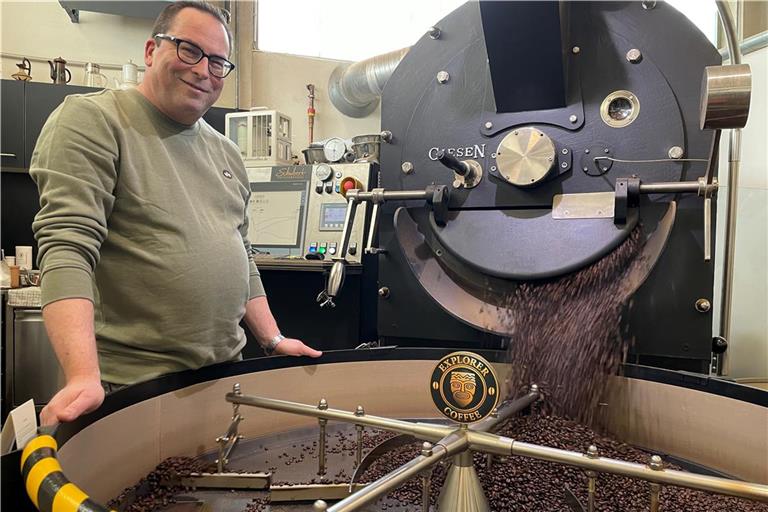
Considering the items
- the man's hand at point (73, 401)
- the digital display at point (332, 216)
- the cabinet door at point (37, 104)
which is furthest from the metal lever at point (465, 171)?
the cabinet door at point (37, 104)

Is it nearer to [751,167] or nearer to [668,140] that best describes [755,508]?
[668,140]

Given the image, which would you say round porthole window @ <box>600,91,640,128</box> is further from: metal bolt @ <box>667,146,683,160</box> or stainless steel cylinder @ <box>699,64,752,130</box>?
stainless steel cylinder @ <box>699,64,752,130</box>

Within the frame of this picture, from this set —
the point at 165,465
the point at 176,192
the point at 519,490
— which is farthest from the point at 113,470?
the point at 519,490

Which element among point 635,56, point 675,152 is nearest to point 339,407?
point 675,152

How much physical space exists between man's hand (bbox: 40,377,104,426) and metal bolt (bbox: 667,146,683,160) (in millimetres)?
1179

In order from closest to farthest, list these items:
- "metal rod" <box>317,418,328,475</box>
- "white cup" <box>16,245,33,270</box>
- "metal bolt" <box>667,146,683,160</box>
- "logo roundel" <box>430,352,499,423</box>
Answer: "logo roundel" <box>430,352,499,423</box>
"metal rod" <box>317,418,328,475</box>
"metal bolt" <box>667,146,683,160</box>
"white cup" <box>16,245,33,270</box>

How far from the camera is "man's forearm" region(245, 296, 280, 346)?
4.22 feet

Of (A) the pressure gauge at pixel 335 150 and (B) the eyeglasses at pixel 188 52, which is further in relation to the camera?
(A) the pressure gauge at pixel 335 150

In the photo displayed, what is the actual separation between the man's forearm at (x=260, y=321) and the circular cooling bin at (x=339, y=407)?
172mm

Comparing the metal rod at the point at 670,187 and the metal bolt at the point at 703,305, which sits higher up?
the metal rod at the point at 670,187

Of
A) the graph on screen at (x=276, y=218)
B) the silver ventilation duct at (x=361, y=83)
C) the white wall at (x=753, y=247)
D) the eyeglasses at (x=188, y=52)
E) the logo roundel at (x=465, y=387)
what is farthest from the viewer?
the silver ventilation duct at (x=361, y=83)

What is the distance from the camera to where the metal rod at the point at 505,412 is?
2.58ft

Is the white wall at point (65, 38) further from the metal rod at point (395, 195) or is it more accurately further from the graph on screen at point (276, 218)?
the metal rod at point (395, 195)

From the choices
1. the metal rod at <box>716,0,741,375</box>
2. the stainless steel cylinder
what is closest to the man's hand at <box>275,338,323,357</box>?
the stainless steel cylinder
